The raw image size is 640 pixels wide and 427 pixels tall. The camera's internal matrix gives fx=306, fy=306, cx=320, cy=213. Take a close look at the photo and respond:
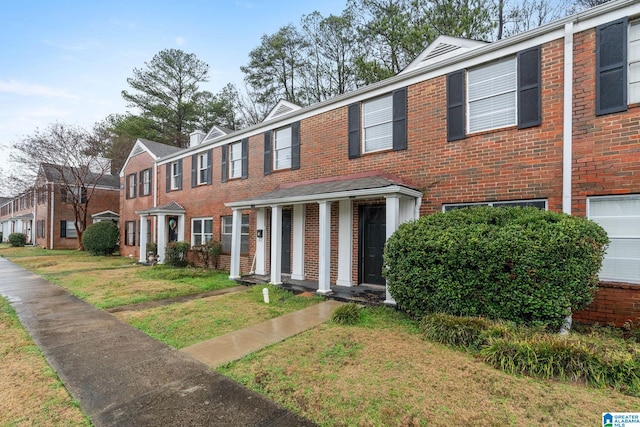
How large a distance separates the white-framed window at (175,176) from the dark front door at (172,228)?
5.26 feet

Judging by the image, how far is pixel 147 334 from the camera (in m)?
5.39

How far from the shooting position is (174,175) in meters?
16.1

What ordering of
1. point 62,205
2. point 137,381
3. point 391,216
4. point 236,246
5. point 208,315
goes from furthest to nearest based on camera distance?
point 62,205 → point 236,246 → point 391,216 → point 208,315 → point 137,381

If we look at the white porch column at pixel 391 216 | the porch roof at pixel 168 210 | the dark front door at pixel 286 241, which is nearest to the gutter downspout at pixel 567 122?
the white porch column at pixel 391 216

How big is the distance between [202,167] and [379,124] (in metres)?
9.30

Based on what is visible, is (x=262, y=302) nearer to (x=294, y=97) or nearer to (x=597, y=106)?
(x=597, y=106)

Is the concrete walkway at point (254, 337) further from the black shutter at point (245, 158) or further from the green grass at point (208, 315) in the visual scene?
the black shutter at point (245, 158)

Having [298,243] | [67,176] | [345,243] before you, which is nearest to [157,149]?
[298,243]

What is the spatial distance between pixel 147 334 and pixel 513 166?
7.69m

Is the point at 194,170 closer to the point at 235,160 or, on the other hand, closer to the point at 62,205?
the point at 235,160

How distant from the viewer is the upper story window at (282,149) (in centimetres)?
1025

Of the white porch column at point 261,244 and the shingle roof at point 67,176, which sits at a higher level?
the shingle roof at point 67,176

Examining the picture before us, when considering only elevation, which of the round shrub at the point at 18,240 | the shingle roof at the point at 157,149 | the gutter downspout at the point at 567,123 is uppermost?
the shingle roof at the point at 157,149

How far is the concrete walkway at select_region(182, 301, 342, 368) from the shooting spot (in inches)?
173
